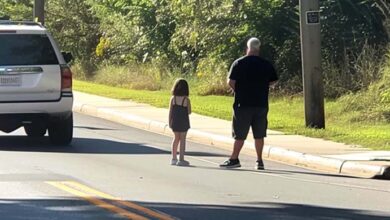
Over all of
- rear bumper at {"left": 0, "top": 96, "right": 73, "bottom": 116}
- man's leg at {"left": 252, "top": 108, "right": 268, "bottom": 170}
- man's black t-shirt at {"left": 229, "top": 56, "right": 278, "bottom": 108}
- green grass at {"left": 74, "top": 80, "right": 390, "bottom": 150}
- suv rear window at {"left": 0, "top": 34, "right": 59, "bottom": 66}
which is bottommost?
green grass at {"left": 74, "top": 80, "right": 390, "bottom": 150}

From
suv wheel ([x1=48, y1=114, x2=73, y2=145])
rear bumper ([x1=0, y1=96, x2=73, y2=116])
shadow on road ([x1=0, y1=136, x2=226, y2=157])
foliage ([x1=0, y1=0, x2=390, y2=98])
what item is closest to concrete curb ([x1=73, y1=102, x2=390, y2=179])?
shadow on road ([x1=0, y1=136, x2=226, y2=157])

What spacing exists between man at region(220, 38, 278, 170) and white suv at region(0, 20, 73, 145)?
3.31m

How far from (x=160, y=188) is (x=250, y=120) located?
235 centimetres

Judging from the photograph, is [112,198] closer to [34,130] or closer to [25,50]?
[25,50]

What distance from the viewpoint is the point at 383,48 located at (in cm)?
2128

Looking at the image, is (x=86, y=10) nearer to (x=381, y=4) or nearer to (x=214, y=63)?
(x=214, y=63)

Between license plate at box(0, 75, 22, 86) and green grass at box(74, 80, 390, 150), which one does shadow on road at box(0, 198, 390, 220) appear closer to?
license plate at box(0, 75, 22, 86)

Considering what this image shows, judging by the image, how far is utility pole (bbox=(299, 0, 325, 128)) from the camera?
1599cm

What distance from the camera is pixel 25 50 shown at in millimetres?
14141

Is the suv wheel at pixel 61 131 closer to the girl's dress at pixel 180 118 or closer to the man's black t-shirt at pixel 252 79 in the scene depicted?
the girl's dress at pixel 180 118

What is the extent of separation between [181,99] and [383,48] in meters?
10.1

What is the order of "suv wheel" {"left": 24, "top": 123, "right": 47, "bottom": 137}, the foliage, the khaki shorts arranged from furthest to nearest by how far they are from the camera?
1. the foliage
2. "suv wheel" {"left": 24, "top": 123, "right": 47, "bottom": 137}
3. the khaki shorts

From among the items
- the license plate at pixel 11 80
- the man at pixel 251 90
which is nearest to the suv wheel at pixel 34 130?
the license plate at pixel 11 80

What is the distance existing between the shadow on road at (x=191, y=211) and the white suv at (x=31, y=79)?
469 cm
